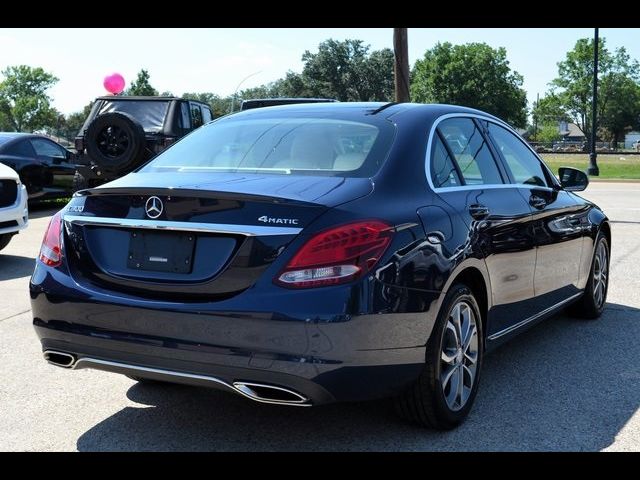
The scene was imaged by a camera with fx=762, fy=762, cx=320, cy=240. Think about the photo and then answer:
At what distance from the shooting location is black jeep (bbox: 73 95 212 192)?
1139 centimetres

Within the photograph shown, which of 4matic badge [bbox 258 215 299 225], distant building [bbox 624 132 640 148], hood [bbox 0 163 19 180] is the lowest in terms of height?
distant building [bbox 624 132 640 148]

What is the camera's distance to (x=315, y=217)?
10.1 feet

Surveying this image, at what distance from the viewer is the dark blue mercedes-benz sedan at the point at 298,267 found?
3.00 meters

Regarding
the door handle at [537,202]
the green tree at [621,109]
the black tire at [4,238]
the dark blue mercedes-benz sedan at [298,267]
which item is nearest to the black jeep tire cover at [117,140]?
the black tire at [4,238]

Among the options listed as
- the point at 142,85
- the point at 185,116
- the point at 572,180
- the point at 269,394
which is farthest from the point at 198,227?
the point at 142,85

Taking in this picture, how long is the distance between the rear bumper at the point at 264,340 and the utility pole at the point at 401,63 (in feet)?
45.0

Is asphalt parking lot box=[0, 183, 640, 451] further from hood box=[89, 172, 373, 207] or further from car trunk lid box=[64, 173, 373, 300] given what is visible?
hood box=[89, 172, 373, 207]

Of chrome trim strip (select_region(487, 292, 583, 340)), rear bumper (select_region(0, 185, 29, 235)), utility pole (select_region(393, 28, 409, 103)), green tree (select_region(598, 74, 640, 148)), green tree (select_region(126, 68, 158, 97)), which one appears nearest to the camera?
chrome trim strip (select_region(487, 292, 583, 340))

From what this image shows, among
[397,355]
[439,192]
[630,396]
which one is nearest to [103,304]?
[397,355]

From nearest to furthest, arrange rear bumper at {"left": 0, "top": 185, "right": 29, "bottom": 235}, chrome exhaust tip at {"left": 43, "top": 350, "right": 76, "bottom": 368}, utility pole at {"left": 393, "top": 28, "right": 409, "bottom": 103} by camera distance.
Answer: chrome exhaust tip at {"left": 43, "top": 350, "right": 76, "bottom": 368}, rear bumper at {"left": 0, "top": 185, "right": 29, "bottom": 235}, utility pole at {"left": 393, "top": 28, "right": 409, "bottom": 103}

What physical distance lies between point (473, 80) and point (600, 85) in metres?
19.5

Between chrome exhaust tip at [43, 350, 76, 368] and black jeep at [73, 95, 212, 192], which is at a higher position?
black jeep at [73, 95, 212, 192]

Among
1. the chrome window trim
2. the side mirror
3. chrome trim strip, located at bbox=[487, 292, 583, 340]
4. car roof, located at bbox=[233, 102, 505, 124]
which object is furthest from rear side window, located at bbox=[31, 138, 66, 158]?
chrome trim strip, located at bbox=[487, 292, 583, 340]

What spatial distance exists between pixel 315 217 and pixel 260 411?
1.32 metres
